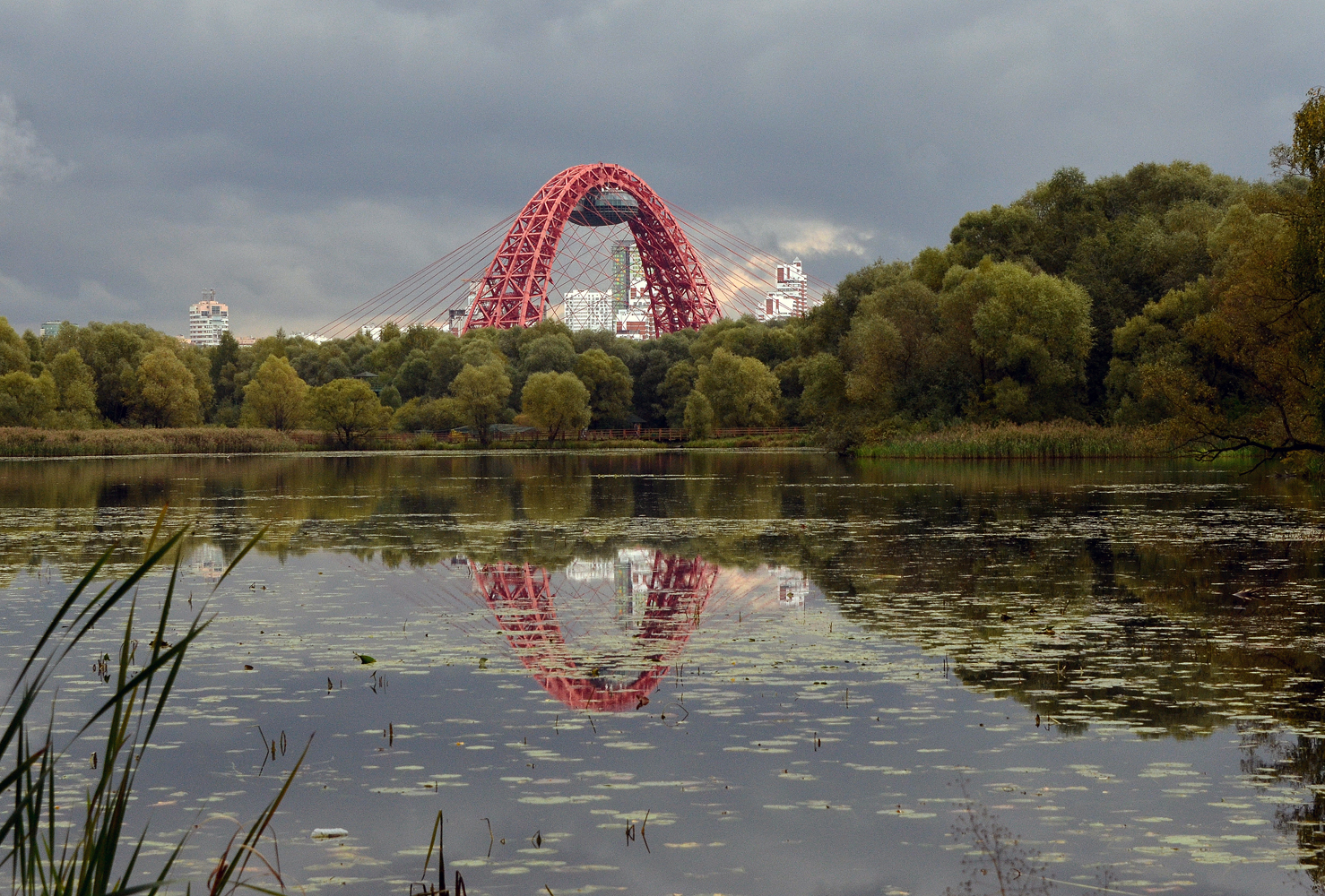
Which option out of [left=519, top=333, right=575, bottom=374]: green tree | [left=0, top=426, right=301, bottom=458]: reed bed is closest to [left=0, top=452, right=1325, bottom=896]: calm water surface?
[left=0, top=426, right=301, bottom=458]: reed bed

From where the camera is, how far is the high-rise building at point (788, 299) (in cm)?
8819

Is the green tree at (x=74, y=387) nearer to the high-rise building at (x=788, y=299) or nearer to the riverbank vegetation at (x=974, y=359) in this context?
the riverbank vegetation at (x=974, y=359)

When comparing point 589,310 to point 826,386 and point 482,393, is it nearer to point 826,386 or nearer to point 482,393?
point 482,393

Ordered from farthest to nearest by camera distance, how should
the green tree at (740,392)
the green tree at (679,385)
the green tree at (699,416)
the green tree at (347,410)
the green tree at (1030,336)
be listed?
the green tree at (679,385) → the green tree at (699,416) → the green tree at (740,392) → the green tree at (347,410) → the green tree at (1030,336)

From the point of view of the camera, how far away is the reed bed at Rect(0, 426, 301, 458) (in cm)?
5862

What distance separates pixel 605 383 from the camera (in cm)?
8112

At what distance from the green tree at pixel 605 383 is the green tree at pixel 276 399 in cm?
1734

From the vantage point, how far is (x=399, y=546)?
17.2 meters

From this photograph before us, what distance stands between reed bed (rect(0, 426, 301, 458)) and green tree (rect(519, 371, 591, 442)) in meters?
13.8

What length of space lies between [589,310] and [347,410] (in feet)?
117

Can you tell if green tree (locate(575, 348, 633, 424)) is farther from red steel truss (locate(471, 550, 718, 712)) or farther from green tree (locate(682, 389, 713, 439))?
red steel truss (locate(471, 550, 718, 712))

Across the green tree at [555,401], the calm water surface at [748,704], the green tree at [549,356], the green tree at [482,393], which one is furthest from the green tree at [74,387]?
the calm water surface at [748,704]

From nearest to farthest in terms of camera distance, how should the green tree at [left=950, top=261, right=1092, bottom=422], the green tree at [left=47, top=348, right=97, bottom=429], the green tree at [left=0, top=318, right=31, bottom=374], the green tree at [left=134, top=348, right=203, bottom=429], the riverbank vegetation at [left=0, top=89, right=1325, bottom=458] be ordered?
the riverbank vegetation at [left=0, top=89, right=1325, bottom=458] → the green tree at [left=950, top=261, right=1092, bottom=422] → the green tree at [left=47, top=348, right=97, bottom=429] → the green tree at [left=0, top=318, right=31, bottom=374] → the green tree at [left=134, top=348, right=203, bottom=429]

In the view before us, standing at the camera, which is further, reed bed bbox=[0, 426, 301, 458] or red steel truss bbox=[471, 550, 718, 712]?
reed bed bbox=[0, 426, 301, 458]
